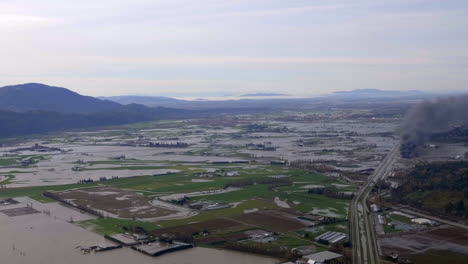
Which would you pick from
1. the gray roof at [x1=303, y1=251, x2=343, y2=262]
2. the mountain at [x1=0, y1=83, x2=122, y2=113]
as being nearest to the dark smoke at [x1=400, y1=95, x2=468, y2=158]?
the gray roof at [x1=303, y1=251, x2=343, y2=262]

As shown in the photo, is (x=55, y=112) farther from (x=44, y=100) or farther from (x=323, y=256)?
(x=323, y=256)

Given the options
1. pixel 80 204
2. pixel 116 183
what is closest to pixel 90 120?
pixel 116 183

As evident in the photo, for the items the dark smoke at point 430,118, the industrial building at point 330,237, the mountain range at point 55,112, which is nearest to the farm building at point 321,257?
the industrial building at point 330,237

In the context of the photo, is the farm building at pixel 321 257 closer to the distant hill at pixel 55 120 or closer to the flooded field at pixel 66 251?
the flooded field at pixel 66 251

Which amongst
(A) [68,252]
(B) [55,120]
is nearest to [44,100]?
(B) [55,120]

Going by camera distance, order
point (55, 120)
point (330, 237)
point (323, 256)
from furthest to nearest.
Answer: point (55, 120) → point (330, 237) → point (323, 256)

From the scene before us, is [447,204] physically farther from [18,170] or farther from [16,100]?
[16,100]

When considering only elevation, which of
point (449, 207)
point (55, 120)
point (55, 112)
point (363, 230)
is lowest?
point (363, 230)
